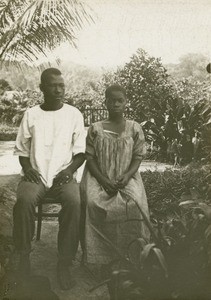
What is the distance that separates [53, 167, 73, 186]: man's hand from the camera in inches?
131

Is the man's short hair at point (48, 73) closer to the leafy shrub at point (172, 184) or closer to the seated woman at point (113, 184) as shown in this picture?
the seated woman at point (113, 184)

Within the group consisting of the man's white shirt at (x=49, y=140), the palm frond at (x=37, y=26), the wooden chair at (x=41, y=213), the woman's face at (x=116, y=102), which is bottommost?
the wooden chair at (x=41, y=213)

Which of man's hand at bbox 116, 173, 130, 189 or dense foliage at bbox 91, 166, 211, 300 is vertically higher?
man's hand at bbox 116, 173, 130, 189

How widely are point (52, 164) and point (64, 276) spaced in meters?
0.72

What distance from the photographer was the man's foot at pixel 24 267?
10.2 ft

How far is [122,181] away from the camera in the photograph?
334 cm

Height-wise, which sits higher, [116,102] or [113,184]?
[116,102]

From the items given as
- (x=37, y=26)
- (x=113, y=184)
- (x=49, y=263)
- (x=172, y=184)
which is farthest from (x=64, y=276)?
(x=37, y=26)

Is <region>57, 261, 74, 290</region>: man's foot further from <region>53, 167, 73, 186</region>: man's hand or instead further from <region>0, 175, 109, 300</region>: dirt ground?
<region>53, 167, 73, 186</region>: man's hand

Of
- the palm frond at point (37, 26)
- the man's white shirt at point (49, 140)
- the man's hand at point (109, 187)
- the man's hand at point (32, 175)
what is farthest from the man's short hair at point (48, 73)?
the man's hand at point (109, 187)

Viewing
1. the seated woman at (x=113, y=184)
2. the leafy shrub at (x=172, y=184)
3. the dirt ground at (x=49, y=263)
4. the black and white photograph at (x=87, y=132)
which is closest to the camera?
the dirt ground at (x=49, y=263)

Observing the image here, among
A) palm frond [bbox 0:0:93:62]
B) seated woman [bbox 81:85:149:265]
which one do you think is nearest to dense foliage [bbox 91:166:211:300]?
seated woman [bbox 81:85:149:265]

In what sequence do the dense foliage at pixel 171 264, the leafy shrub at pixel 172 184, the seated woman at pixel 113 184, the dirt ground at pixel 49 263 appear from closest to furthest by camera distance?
the dense foliage at pixel 171 264, the dirt ground at pixel 49 263, the seated woman at pixel 113 184, the leafy shrub at pixel 172 184

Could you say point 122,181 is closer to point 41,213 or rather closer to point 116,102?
point 116,102
